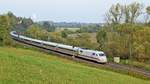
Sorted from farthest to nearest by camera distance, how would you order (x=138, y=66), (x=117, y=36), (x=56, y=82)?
(x=117, y=36) → (x=138, y=66) → (x=56, y=82)

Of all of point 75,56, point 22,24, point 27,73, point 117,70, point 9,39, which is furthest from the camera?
point 22,24

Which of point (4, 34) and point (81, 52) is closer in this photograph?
point (81, 52)

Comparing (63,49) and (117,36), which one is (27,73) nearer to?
(63,49)

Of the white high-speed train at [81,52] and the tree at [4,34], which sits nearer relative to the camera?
the white high-speed train at [81,52]

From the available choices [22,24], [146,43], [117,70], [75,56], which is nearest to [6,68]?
[117,70]

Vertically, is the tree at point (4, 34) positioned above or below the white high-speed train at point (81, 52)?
above

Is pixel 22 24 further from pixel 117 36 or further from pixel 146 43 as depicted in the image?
pixel 146 43

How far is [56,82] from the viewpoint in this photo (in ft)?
53.6

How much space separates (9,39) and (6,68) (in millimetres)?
60397

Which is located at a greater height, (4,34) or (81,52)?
(4,34)

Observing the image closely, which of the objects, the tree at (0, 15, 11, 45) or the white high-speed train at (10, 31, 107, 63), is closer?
the white high-speed train at (10, 31, 107, 63)

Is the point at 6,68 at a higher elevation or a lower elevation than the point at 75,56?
higher

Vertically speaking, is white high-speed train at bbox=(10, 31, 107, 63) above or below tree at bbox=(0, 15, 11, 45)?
below

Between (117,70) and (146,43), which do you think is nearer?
(117,70)
